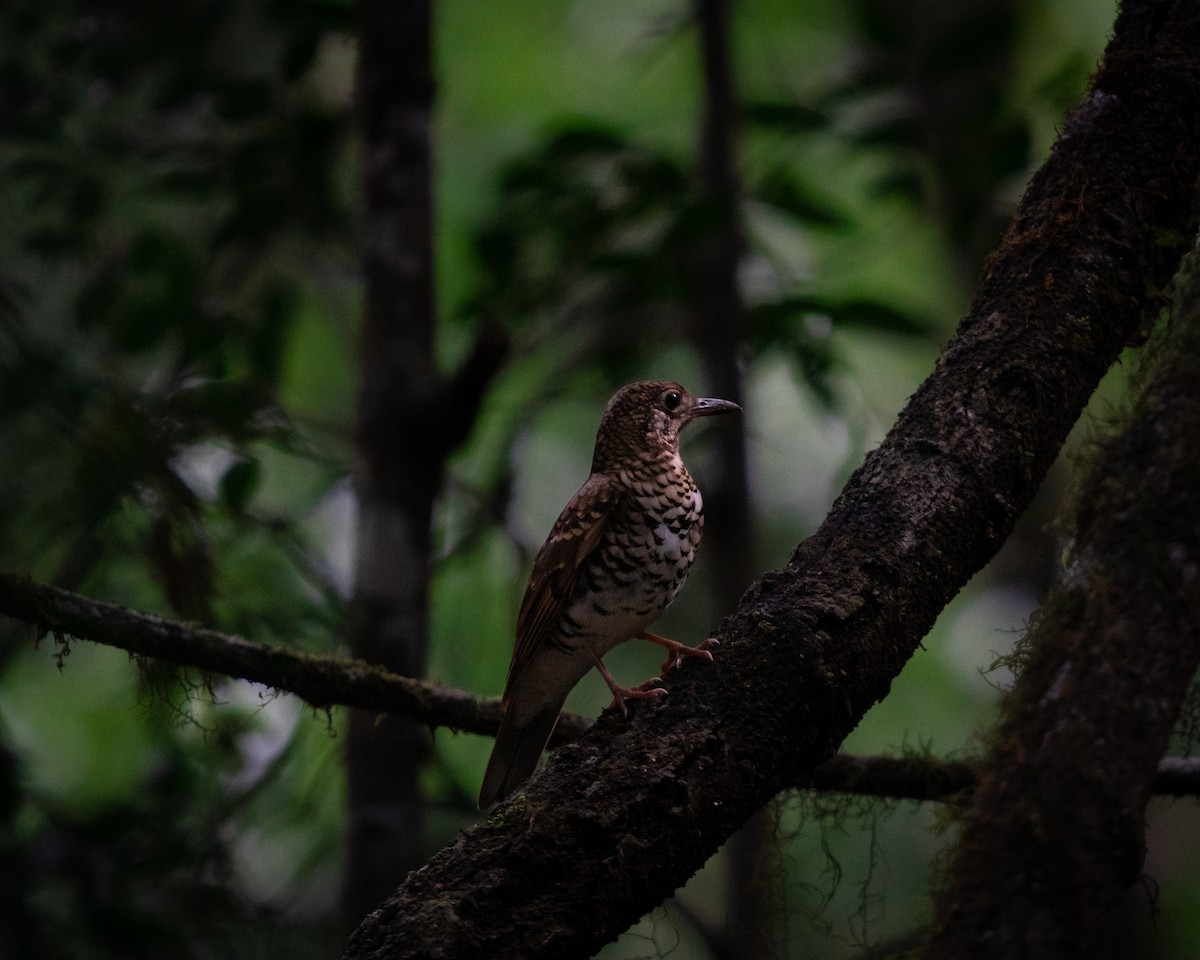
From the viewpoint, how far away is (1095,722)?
5.39ft

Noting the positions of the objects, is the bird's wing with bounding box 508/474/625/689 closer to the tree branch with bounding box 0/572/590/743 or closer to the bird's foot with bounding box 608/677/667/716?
the tree branch with bounding box 0/572/590/743

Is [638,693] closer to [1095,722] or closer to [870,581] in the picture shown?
[870,581]

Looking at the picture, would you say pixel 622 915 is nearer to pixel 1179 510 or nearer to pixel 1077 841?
pixel 1077 841

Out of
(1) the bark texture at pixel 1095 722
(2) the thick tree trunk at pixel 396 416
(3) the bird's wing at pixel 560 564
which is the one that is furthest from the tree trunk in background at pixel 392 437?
(1) the bark texture at pixel 1095 722

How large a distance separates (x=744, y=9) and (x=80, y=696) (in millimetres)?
6399

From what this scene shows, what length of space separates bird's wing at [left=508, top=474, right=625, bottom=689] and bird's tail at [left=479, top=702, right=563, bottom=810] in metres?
0.22

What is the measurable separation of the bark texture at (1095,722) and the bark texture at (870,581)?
457 mm

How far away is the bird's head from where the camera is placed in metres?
4.03

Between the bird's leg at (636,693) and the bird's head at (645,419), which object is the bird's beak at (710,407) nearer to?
the bird's head at (645,419)

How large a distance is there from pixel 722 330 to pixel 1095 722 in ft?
12.2

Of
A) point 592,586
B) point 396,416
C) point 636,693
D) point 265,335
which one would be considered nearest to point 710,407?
point 592,586

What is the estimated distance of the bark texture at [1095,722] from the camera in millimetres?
1574

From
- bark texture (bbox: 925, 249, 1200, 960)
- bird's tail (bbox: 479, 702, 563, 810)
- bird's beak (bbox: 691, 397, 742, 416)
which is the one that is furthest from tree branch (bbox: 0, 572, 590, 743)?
bark texture (bbox: 925, 249, 1200, 960)

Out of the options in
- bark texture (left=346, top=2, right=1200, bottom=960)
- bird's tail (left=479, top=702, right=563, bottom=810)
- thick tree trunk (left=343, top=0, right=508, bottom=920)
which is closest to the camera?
bark texture (left=346, top=2, right=1200, bottom=960)
